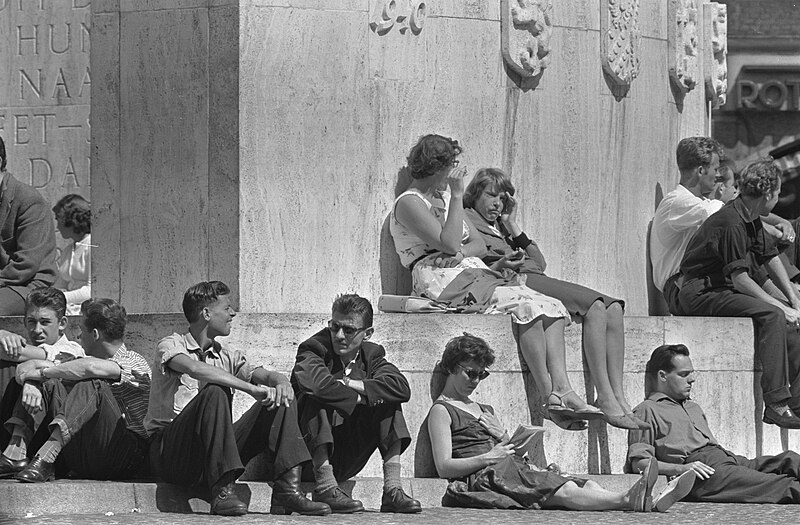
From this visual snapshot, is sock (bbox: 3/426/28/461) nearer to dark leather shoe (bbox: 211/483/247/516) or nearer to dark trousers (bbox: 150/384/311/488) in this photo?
dark trousers (bbox: 150/384/311/488)

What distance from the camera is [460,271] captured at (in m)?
11.1

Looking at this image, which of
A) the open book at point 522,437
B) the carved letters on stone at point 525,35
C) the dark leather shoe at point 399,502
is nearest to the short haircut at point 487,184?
the carved letters on stone at point 525,35

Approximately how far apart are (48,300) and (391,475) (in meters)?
2.02

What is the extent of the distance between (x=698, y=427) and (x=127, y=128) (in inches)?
151

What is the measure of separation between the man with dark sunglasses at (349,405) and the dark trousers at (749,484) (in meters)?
1.90

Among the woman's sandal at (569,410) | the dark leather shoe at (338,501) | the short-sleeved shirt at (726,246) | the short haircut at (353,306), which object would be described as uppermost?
the short-sleeved shirt at (726,246)

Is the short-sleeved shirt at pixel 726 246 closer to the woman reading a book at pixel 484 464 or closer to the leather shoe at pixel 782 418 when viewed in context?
the leather shoe at pixel 782 418

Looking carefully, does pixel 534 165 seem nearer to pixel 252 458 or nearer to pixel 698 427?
pixel 698 427

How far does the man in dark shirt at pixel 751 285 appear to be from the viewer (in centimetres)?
1186

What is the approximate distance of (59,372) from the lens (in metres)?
9.48

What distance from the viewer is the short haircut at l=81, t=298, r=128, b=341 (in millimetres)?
9803

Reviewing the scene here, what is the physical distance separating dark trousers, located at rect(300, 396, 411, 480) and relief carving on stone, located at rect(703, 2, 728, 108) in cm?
528

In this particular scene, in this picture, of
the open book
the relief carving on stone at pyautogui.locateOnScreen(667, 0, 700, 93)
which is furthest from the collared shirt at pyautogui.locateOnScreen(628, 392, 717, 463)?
the relief carving on stone at pyautogui.locateOnScreen(667, 0, 700, 93)

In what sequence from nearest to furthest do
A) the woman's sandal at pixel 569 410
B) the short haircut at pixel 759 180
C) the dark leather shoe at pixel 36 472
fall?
the dark leather shoe at pixel 36 472 < the woman's sandal at pixel 569 410 < the short haircut at pixel 759 180
